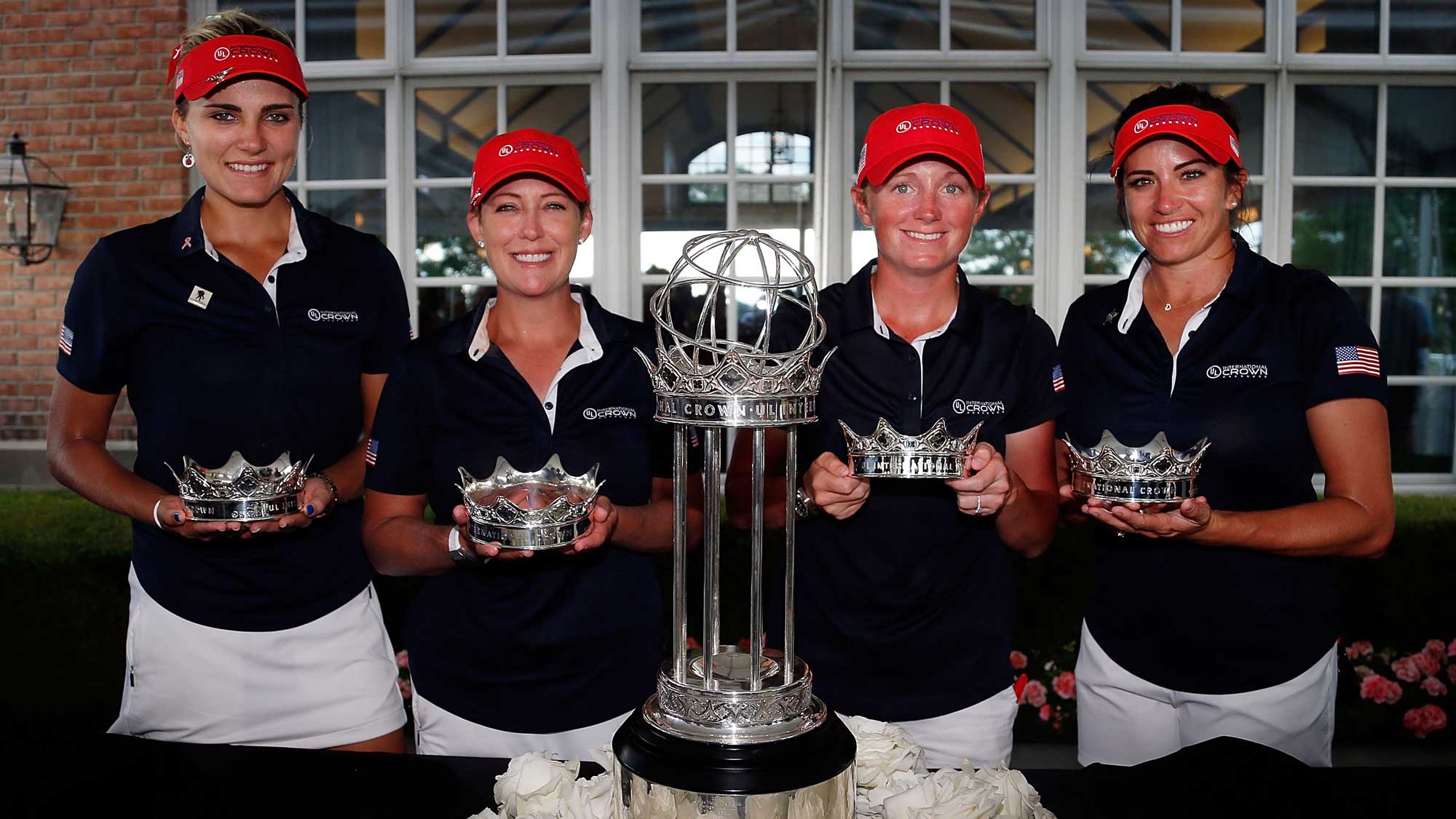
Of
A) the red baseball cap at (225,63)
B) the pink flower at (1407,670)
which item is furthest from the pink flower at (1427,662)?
the red baseball cap at (225,63)

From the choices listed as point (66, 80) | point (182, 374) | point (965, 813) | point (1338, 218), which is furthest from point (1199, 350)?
point (66, 80)

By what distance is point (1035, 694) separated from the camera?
4.12m

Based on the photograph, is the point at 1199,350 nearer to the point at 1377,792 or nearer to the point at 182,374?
the point at 1377,792

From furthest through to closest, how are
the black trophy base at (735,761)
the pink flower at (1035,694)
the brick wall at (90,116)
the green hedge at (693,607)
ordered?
the brick wall at (90,116)
the pink flower at (1035,694)
the green hedge at (693,607)
the black trophy base at (735,761)

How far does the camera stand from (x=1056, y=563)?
405 cm

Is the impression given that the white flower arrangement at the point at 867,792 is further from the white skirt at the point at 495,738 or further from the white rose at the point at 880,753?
the white skirt at the point at 495,738

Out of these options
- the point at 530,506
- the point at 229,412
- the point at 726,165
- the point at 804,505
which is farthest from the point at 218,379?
the point at 726,165

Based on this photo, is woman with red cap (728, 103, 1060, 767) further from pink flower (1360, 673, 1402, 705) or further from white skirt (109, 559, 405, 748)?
pink flower (1360, 673, 1402, 705)

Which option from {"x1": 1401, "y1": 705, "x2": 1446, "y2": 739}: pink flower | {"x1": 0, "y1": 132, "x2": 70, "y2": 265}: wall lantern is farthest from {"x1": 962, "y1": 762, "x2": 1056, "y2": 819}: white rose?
{"x1": 0, "y1": 132, "x2": 70, "y2": 265}: wall lantern

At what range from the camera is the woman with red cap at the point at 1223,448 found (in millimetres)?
2078

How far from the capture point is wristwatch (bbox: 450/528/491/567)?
1927 mm

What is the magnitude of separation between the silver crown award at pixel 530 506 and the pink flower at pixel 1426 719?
368 centimetres

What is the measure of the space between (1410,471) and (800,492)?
16.0 ft

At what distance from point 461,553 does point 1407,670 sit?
12.2ft
